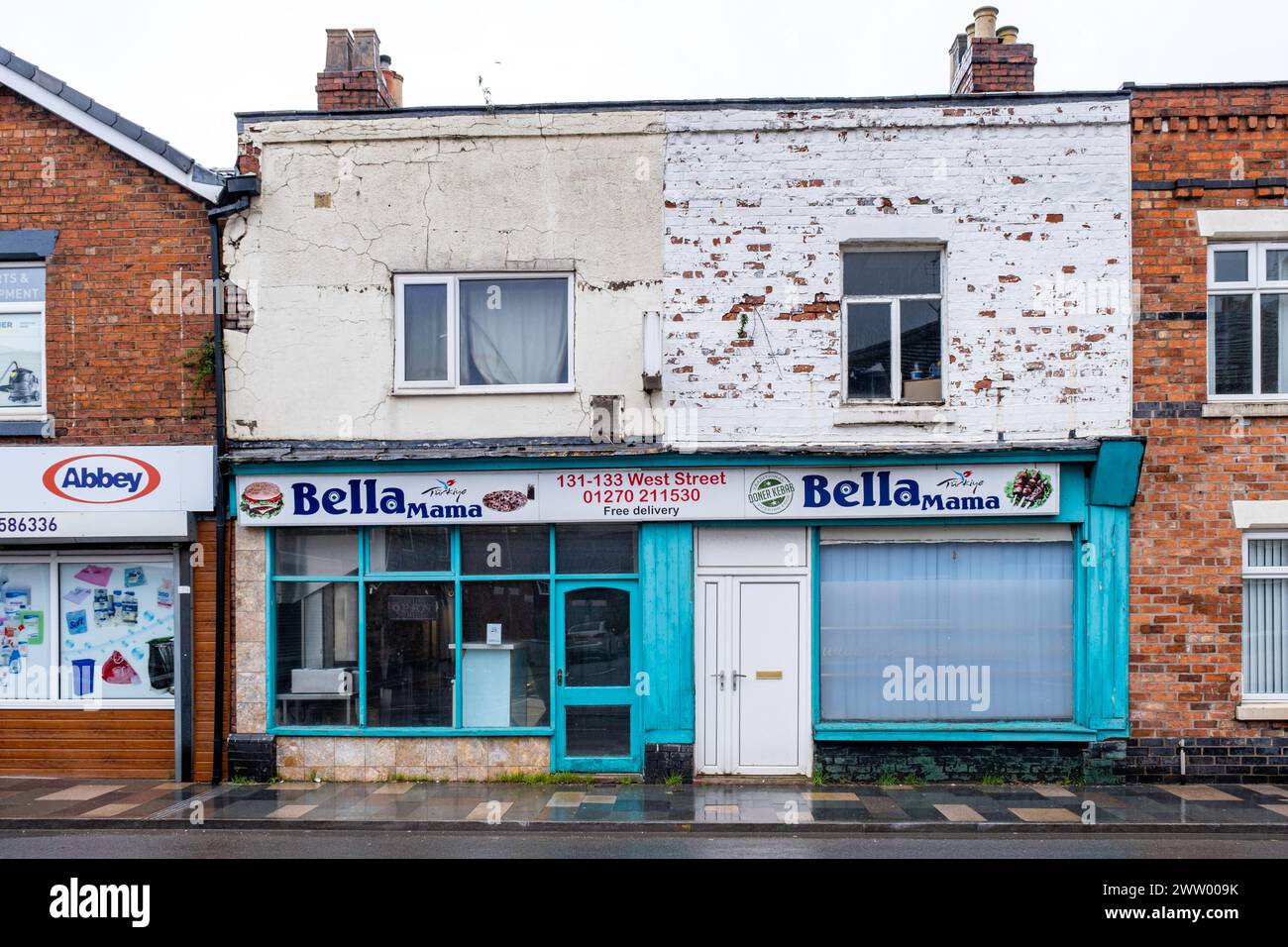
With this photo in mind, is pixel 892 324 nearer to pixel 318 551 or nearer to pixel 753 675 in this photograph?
pixel 753 675

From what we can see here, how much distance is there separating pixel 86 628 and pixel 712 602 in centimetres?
738

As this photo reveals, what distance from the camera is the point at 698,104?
12.0m

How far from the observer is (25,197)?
1225 cm

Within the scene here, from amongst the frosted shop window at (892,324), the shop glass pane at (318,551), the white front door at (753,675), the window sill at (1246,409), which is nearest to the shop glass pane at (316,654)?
the shop glass pane at (318,551)

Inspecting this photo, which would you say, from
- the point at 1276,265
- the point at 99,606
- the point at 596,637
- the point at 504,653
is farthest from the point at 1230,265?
the point at 99,606

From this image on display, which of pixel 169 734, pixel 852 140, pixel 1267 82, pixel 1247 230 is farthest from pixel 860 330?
pixel 169 734

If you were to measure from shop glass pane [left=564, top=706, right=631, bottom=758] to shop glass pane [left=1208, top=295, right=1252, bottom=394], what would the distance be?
7710 millimetres

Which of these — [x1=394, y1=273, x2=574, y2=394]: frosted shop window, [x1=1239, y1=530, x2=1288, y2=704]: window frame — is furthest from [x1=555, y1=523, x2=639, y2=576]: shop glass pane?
[x1=1239, y1=530, x2=1288, y2=704]: window frame

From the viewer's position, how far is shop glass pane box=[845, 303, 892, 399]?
12.0m

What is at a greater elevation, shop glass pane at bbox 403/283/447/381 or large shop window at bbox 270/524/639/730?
shop glass pane at bbox 403/283/447/381

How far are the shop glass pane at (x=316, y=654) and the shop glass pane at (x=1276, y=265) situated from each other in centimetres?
1098

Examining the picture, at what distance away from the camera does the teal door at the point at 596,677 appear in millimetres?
11844

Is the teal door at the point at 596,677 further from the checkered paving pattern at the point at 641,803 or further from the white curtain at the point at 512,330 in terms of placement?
the white curtain at the point at 512,330

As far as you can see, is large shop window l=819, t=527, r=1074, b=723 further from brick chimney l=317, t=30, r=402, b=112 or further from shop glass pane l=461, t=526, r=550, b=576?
brick chimney l=317, t=30, r=402, b=112
